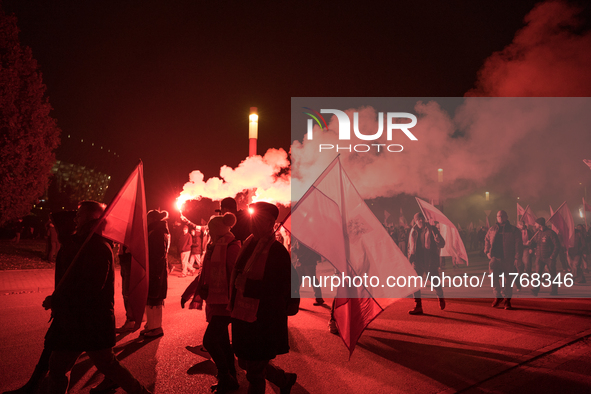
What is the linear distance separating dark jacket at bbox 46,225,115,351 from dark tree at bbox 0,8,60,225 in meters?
15.7

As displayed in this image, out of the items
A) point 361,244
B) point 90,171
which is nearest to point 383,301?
point 361,244

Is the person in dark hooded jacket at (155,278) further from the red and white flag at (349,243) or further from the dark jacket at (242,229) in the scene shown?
the red and white flag at (349,243)

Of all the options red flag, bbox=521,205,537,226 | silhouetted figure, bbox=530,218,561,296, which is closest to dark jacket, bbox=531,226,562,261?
silhouetted figure, bbox=530,218,561,296

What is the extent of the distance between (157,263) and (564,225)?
12.0 meters

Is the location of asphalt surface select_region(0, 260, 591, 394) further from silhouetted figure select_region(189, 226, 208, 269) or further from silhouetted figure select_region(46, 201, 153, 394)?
silhouetted figure select_region(189, 226, 208, 269)

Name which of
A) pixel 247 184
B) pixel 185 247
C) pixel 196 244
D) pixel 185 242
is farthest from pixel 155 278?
pixel 196 244

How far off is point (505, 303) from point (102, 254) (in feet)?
25.6

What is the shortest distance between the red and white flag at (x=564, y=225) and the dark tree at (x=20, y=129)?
64.1ft

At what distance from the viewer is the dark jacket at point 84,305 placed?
2.93 metres

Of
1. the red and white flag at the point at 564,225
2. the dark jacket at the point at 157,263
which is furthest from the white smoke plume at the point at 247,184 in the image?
the red and white flag at the point at 564,225

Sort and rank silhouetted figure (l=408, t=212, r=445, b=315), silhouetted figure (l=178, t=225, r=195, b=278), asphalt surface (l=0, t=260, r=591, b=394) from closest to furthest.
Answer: asphalt surface (l=0, t=260, r=591, b=394) → silhouetted figure (l=408, t=212, r=445, b=315) → silhouetted figure (l=178, t=225, r=195, b=278)

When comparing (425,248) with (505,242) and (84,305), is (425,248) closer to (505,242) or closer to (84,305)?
(505,242)

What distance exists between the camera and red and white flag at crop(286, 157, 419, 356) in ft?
13.5

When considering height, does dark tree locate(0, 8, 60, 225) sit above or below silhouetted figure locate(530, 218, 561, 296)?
above
